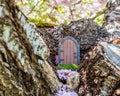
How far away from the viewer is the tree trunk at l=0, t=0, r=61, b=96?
7.86 feet

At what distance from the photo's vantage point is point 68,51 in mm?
3975

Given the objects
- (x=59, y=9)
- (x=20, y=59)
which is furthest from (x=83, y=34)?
(x=59, y=9)

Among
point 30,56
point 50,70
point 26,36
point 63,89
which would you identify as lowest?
point 63,89

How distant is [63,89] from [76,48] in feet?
3.50

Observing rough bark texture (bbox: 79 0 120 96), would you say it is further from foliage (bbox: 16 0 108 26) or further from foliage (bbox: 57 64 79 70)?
foliage (bbox: 16 0 108 26)

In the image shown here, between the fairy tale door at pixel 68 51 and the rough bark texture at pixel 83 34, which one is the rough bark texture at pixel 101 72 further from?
the rough bark texture at pixel 83 34

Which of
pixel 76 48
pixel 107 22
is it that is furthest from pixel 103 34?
pixel 107 22

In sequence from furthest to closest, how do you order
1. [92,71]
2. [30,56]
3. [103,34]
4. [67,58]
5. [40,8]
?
[40,8] < [103,34] < [67,58] < [92,71] < [30,56]

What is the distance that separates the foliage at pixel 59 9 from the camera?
7148 mm

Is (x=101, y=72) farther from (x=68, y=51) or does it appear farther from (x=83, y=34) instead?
(x=83, y=34)

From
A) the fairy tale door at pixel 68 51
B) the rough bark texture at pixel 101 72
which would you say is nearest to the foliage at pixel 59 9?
the fairy tale door at pixel 68 51

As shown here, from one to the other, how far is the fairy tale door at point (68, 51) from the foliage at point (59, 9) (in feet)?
8.86

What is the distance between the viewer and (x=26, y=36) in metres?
2.79

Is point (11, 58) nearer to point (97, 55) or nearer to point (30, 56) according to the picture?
point (30, 56)
